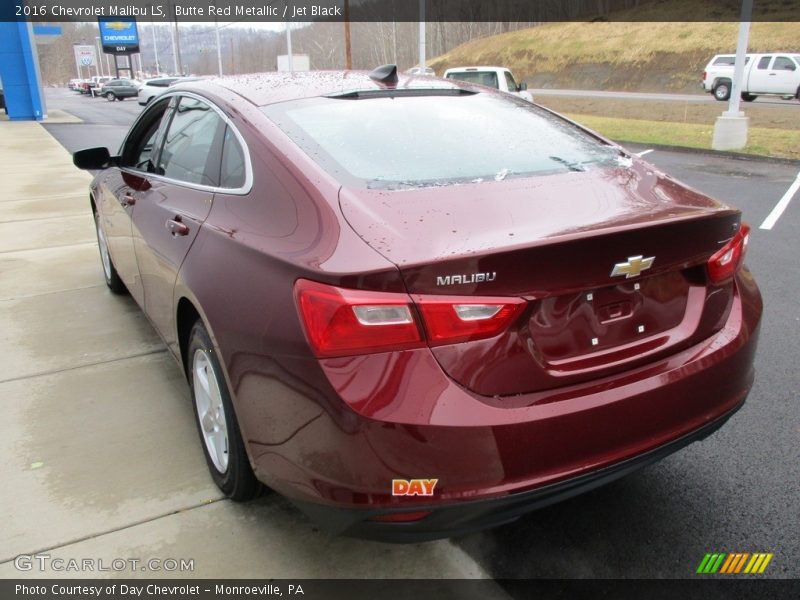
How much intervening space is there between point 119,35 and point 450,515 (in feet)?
239

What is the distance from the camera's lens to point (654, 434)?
6.93 ft

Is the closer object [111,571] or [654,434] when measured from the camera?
[654,434]

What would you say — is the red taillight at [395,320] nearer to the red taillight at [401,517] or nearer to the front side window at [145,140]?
the red taillight at [401,517]

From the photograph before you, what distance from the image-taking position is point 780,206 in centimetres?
797

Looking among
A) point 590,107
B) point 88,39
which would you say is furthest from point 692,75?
point 88,39

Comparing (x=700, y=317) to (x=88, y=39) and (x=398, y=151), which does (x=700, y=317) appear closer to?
(x=398, y=151)

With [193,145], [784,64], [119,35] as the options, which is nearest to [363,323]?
[193,145]

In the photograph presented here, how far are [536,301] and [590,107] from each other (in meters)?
30.4

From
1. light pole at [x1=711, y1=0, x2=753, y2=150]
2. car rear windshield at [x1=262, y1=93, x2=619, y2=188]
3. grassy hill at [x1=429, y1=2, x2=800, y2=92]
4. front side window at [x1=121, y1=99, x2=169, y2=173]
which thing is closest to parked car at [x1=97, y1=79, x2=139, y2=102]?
grassy hill at [x1=429, y1=2, x2=800, y2=92]

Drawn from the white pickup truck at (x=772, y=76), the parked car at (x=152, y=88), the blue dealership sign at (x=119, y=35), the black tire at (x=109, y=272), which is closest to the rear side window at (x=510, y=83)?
the black tire at (x=109, y=272)

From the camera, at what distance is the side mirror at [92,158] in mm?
4227

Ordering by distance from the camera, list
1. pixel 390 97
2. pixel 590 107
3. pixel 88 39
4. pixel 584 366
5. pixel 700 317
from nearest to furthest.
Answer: pixel 584 366
pixel 700 317
pixel 390 97
pixel 590 107
pixel 88 39

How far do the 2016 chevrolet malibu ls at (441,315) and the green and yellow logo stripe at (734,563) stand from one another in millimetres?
475

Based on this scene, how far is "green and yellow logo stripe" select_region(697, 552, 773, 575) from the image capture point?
231 cm
